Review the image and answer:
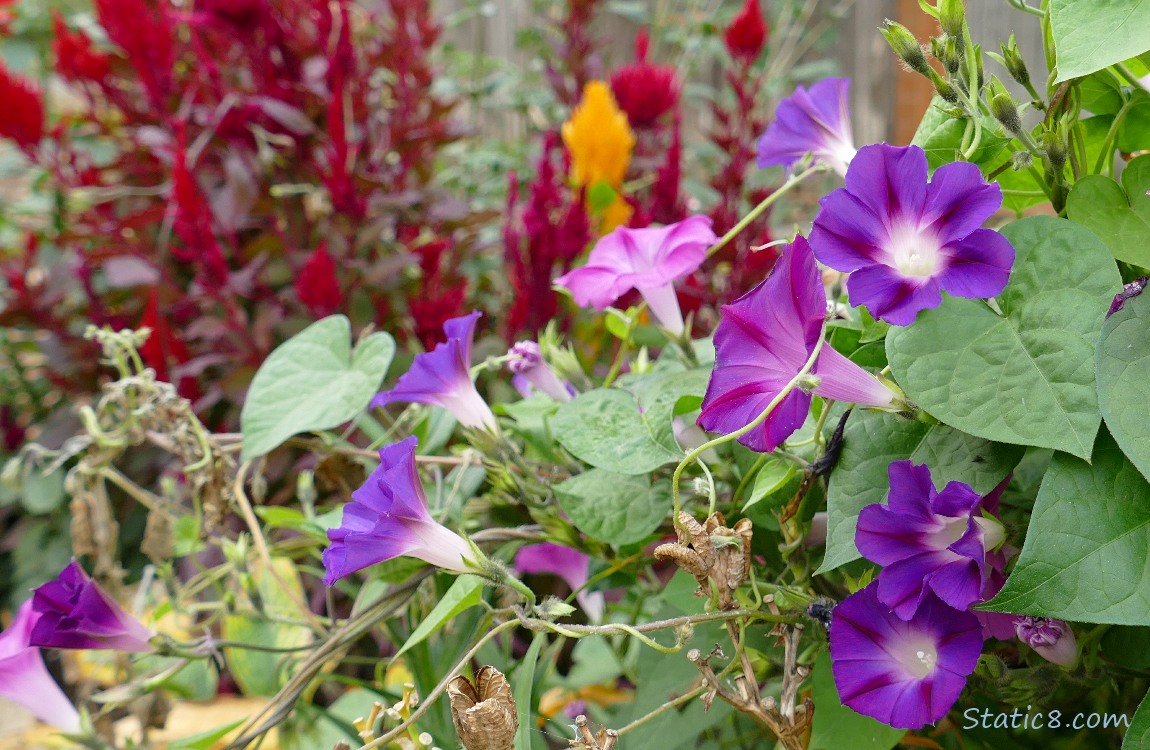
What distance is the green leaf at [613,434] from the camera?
48cm

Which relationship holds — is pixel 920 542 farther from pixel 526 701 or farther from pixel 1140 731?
pixel 526 701

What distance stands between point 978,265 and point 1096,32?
0.42ft

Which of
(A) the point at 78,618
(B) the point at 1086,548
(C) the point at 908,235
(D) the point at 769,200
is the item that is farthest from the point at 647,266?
(A) the point at 78,618

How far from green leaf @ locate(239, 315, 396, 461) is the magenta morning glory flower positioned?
13.4 inches

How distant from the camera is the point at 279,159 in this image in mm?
1222

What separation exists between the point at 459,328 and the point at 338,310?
1.90 ft

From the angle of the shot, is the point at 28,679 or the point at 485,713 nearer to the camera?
the point at 485,713

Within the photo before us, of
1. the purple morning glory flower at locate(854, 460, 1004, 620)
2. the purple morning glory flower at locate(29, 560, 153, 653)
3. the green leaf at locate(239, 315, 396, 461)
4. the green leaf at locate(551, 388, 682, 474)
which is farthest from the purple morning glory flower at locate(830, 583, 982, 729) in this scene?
the purple morning glory flower at locate(29, 560, 153, 653)

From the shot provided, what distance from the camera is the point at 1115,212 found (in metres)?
0.43

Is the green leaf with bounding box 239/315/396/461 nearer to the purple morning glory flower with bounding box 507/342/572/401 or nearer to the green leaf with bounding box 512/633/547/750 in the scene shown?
the purple morning glory flower with bounding box 507/342/572/401

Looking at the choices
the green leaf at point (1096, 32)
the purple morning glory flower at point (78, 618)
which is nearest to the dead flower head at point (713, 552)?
the green leaf at point (1096, 32)

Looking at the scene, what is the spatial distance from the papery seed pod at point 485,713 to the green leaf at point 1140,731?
10.2 inches

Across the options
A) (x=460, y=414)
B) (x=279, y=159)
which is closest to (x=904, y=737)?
(x=460, y=414)

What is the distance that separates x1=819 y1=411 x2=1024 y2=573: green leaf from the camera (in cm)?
40
